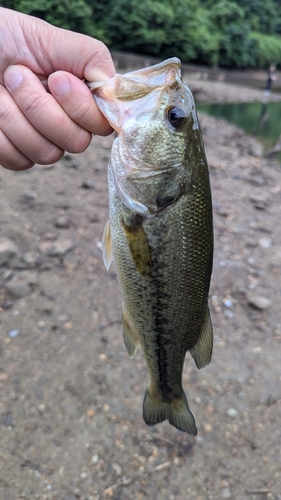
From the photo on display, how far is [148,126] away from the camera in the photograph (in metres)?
1.71

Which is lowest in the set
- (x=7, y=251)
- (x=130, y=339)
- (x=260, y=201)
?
(x=260, y=201)

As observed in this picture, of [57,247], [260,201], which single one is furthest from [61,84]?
[260,201]

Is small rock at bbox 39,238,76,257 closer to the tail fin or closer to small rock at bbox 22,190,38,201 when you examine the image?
small rock at bbox 22,190,38,201

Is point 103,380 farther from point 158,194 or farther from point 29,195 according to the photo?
point 29,195

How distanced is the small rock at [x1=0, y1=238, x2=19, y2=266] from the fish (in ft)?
9.22

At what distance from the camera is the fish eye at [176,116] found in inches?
66.8

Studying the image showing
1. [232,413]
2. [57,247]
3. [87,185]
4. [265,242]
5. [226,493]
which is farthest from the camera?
[87,185]

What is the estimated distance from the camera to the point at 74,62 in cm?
174

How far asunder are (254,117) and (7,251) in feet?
66.4

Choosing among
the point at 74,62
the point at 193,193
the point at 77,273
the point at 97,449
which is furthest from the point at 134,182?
the point at 77,273

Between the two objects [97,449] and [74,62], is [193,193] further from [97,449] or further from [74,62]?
[97,449]

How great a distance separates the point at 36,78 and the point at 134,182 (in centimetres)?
65

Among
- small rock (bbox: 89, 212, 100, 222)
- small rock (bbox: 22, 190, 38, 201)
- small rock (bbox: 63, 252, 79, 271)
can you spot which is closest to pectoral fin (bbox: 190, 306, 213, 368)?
small rock (bbox: 63, 252, 79, 271)

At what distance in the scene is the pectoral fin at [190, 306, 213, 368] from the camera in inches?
81.9
